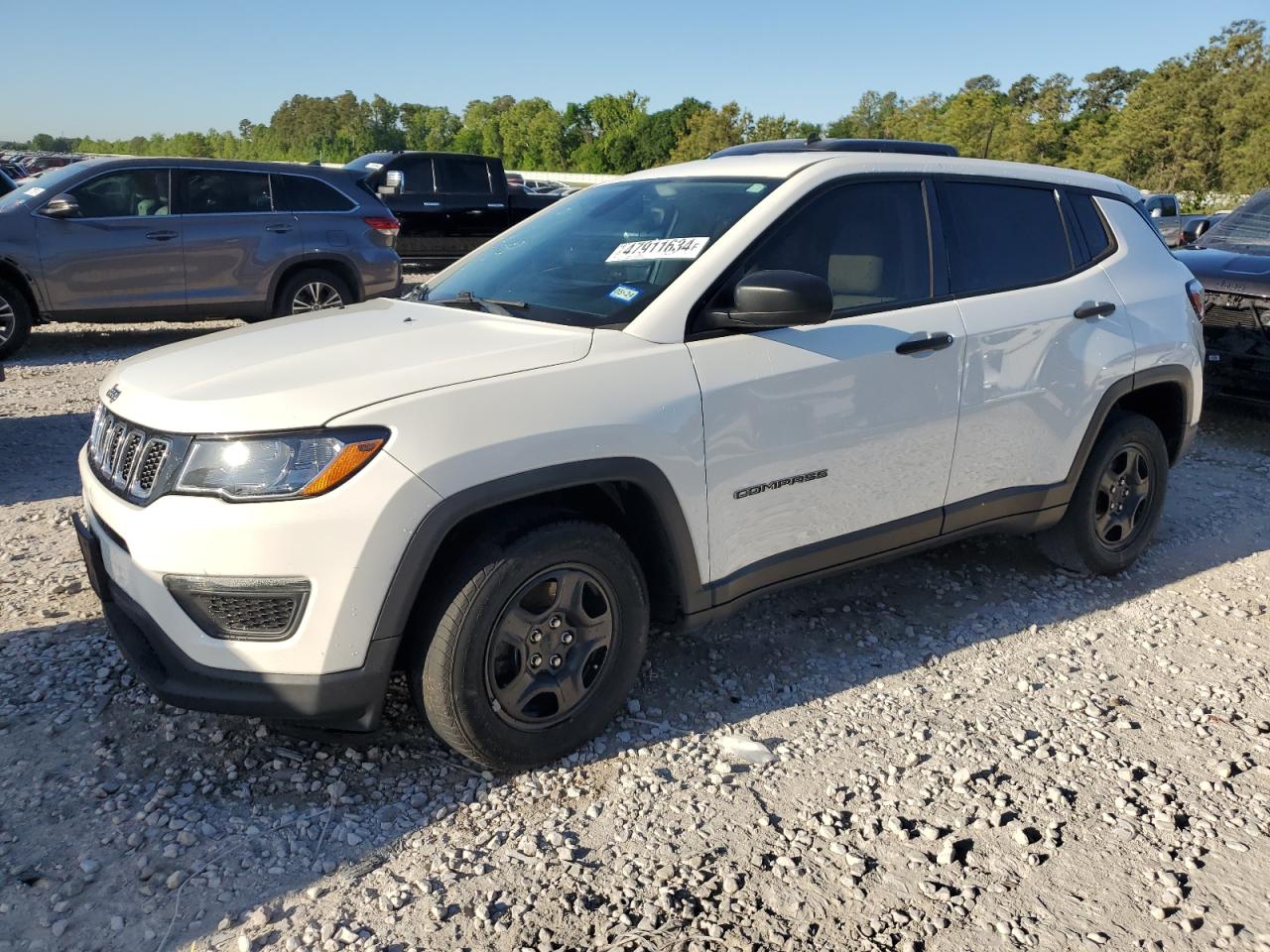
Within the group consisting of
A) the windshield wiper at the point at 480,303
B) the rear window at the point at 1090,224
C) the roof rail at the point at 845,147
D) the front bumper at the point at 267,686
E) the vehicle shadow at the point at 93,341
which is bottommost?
the vehicle shadow at the point at 93,341

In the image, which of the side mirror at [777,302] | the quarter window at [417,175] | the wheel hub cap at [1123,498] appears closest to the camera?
the side mirror at [777,302]

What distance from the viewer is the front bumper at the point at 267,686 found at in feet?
8.93

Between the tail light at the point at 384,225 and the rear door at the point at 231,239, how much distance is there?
0.75 m

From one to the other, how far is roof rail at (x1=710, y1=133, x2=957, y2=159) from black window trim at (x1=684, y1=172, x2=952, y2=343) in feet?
1.05

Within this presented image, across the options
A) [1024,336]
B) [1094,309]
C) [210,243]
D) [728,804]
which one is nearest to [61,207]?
[210,243]

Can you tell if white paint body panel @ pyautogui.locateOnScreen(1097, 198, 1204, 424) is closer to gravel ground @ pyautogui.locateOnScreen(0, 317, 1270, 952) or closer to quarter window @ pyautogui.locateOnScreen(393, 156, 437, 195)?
gravel ground @ pyautogui.locateOnScreen(0, 317, 1270, 952)

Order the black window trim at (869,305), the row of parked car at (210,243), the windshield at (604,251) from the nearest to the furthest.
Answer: the black window trim at (869,305) < the windshield at (604,251) < the row of parked car at (210,243)

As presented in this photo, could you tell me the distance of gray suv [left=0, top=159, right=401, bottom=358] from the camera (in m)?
8.86

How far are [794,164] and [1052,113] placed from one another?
197 ft

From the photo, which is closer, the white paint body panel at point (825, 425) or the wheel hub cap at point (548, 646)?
the wheel hub cap at point (548, 646)

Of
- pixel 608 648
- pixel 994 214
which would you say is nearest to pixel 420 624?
pixel 608 648

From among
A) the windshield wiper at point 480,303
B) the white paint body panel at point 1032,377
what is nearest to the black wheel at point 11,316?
the windshield wiper at point 480,303

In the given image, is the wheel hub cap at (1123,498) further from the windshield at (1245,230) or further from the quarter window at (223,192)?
the quarter window at (223,192)

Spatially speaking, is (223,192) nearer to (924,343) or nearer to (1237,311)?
(924,343)
